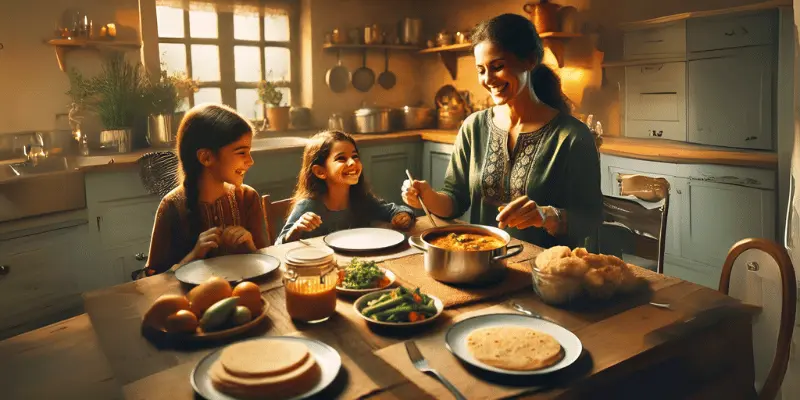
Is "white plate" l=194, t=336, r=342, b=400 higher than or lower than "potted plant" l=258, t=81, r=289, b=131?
lower

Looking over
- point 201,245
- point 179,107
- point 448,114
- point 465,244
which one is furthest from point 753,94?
point 179,107

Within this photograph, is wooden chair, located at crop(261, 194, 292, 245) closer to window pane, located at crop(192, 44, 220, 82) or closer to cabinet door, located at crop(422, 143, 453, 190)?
cabinet door, located at crop(422, 143, 453, 190)

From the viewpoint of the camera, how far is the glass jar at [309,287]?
1137 millimetres

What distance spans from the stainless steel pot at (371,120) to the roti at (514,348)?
333 centimetres

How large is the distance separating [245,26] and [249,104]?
0.55 metres

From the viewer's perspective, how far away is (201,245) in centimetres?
153

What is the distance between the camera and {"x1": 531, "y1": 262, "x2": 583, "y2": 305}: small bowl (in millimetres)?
1188

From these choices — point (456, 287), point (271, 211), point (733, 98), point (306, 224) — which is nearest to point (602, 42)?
point (733, 98)

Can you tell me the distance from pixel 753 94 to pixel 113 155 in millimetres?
3330

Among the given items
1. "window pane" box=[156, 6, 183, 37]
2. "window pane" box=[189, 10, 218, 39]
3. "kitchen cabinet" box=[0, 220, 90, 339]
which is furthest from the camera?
"window pane" box=[189, 10, 218, 39]

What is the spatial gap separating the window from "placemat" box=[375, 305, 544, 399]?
3357 millimetres

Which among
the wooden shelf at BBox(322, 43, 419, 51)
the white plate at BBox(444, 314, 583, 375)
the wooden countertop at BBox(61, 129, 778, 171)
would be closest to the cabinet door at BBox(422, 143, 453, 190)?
the wooden countertop at BBox(61, 129, 778, 171)

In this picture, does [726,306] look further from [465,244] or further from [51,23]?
[51,23]

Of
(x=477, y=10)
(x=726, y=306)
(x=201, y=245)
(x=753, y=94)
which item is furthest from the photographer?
(x=477, y=10)
